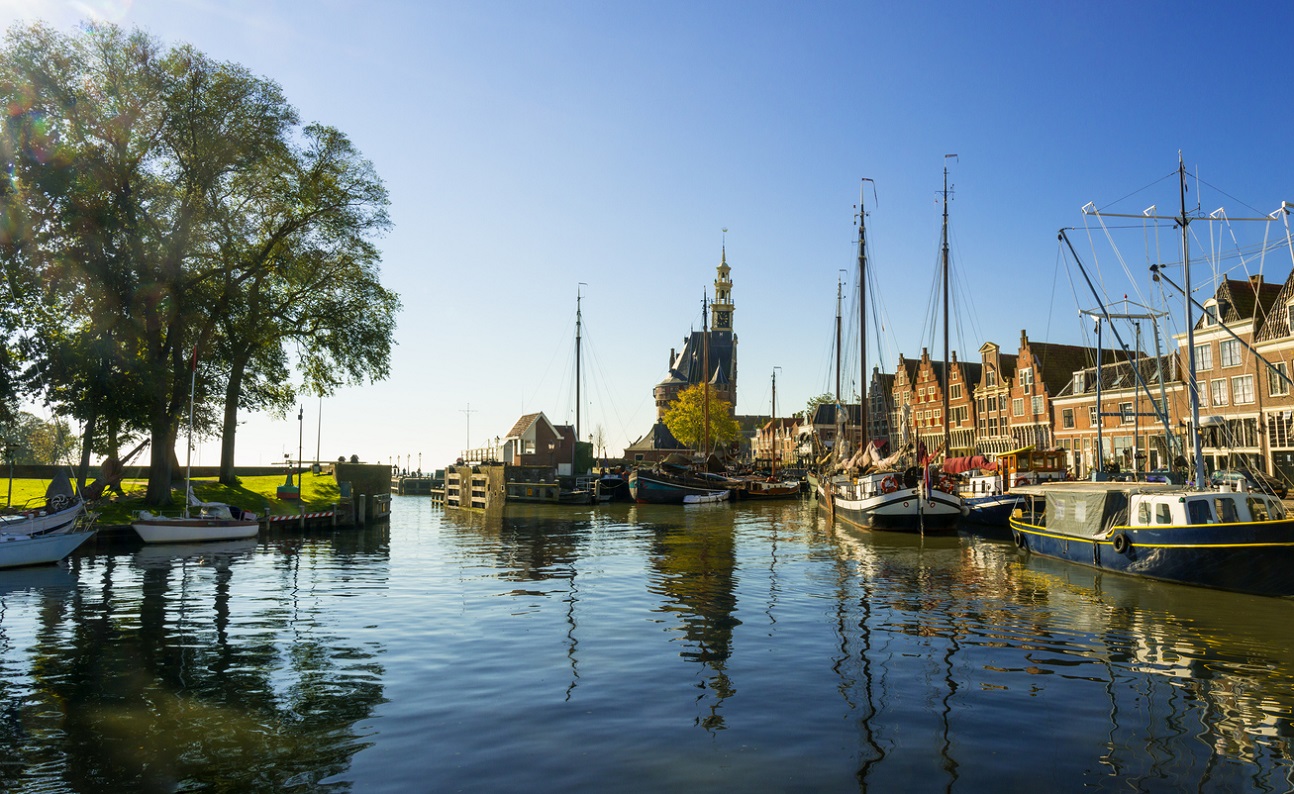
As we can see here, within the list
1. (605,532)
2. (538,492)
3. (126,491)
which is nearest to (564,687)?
(605,532)

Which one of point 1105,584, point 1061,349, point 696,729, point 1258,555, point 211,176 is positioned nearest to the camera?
point 696,729

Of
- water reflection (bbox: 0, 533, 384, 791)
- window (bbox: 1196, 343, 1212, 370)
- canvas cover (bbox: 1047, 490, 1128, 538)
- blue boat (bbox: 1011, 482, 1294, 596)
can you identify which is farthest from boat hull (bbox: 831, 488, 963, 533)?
water reflection (bbox: 0, 533, 384, 791)

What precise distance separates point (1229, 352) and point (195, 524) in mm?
64894

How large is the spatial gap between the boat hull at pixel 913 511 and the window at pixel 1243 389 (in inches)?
963

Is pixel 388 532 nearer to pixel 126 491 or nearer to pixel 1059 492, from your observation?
pixel 126 491

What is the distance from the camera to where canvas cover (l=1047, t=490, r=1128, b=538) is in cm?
2991

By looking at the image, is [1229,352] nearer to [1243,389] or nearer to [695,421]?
[1243,389]

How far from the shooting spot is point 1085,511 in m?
31.3

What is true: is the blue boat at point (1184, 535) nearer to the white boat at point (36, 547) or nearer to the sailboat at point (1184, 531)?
the sailboat at point (1184, 531)

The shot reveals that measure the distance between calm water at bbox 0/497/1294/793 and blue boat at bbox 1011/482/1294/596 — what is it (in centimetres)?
75

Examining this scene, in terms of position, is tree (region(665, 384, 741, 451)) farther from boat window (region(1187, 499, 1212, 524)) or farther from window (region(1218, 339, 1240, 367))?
boat window (region(1187, 499, 1212, 524))

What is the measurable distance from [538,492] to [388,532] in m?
34.4

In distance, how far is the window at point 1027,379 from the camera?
80.9 meters

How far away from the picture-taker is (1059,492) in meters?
33.6
